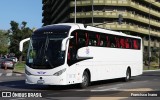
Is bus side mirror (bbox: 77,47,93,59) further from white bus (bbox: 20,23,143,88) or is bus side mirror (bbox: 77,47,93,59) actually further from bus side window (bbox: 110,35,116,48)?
bus side window (bbox: 110,35,116,48)

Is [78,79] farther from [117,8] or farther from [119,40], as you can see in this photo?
[117,8]

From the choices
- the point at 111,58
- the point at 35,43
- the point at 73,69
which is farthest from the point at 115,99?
the point at 111,58

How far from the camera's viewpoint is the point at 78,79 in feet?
66.5

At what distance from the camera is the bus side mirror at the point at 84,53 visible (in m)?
20.4

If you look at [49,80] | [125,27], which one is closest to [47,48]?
[49,80]

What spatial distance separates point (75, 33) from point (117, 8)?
7019 centimetres

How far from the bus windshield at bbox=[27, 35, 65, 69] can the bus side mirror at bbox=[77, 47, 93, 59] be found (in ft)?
4.44

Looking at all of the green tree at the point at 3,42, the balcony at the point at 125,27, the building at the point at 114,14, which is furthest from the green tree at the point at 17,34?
the green tree at the point at 3,42

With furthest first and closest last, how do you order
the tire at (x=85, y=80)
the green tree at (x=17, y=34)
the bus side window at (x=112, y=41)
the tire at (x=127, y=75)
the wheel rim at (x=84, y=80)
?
the green tree at (x=17, y=34) → the tire at (x=127, y=75) → the bus side window at (x=112, y=41) → the wheel rim at (x=84, y=80) → the tire at (x=85, y=80)

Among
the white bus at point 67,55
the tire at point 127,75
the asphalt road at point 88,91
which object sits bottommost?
the asphalt road at point 88,91

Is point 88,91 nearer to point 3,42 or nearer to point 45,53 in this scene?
point 45,53

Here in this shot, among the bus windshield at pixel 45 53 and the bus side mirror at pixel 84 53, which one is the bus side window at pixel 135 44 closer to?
the bus side mirror at pixel 84 53

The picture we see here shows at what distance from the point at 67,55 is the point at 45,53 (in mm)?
1057

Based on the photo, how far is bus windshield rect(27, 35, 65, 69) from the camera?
759 inches
